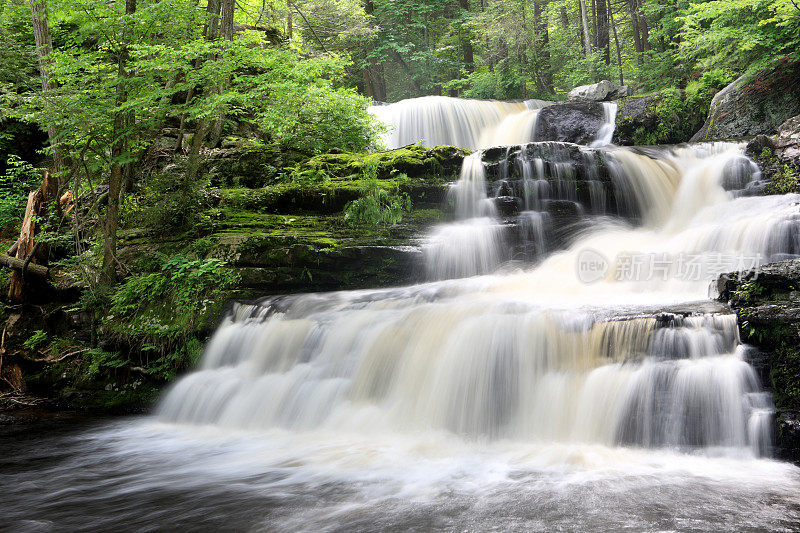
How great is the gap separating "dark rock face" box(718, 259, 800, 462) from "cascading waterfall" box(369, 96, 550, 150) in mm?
10780

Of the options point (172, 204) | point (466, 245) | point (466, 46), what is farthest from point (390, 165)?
point (466, 46)

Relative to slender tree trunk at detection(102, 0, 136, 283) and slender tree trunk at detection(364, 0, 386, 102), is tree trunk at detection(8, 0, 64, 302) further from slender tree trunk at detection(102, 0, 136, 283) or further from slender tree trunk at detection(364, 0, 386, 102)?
slender tree trunk at detection(364, 0, 386, 102)

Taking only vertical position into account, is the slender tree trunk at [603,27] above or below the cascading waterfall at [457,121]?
above

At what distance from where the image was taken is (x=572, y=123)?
13.9 m

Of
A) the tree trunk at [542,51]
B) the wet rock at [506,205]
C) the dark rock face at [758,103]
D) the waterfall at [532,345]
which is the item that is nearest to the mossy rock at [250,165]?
the waterfall at [532,345]

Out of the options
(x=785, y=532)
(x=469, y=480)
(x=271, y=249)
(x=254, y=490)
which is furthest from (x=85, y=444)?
(x=785, y=532)

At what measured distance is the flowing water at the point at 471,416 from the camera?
3234mm

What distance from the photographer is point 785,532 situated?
2.61m

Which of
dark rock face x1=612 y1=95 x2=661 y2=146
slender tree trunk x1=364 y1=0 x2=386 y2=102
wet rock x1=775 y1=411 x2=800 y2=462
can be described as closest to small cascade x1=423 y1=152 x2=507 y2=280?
wet rock x1=775 y1=411 x2=800 y2=462

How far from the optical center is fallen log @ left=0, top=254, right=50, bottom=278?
7.75 meters

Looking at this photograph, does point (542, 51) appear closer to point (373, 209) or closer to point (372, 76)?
point (372, 76)

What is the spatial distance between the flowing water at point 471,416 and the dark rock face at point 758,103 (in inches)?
162

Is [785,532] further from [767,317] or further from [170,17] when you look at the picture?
[170,17]

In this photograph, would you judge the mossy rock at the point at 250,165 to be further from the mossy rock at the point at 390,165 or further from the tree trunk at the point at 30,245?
the tree trunk at the point at 30,245
